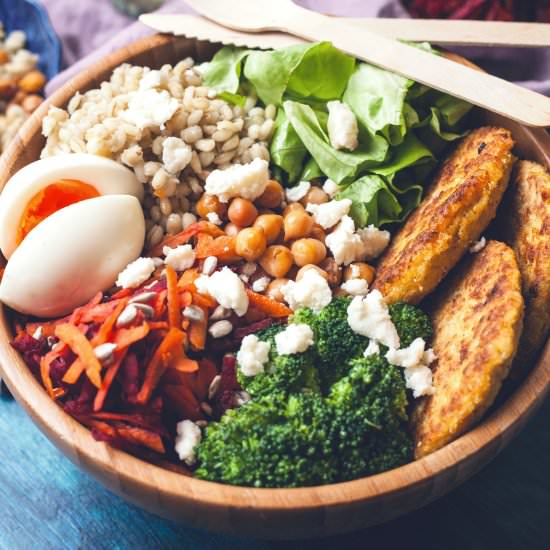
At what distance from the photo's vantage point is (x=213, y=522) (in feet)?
6.26

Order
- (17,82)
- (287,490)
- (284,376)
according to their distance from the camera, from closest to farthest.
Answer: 1. (287,490)
2. (284,376)
3. (17,82)

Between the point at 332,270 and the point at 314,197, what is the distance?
1.00ft

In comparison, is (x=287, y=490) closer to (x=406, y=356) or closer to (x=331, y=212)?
(x=406, y=356)

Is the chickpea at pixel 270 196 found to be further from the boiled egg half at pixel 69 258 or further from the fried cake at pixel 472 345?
the fried cake at pixel 472 345

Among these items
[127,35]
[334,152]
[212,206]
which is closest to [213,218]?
[212,206]

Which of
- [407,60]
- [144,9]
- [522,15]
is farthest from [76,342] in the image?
[522,15]

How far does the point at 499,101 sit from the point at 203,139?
3.13 ft

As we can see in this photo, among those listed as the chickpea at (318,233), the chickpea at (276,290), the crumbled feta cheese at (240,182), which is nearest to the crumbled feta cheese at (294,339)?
the chickpea at (276,290)

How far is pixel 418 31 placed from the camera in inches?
110

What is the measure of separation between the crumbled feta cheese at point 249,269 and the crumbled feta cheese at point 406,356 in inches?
20.9

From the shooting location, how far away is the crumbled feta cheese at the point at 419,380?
6.89ft

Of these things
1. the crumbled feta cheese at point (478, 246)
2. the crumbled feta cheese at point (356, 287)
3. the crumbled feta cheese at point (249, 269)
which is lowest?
the crumbled feta cheese at point (249, 269)

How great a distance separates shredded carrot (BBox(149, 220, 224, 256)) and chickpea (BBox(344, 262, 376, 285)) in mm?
417

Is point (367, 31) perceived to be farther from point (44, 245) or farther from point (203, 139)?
point (44, 245)
